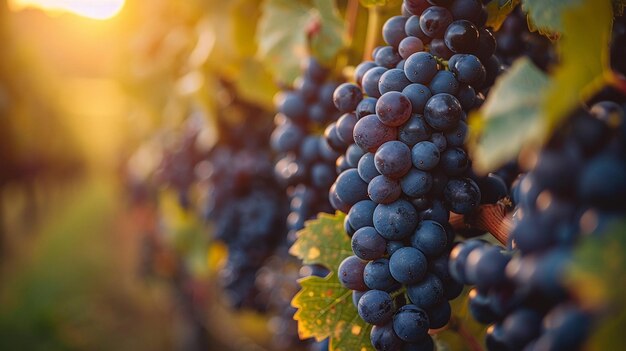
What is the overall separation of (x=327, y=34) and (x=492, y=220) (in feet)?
1.63

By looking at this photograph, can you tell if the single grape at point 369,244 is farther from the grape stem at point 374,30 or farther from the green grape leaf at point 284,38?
the green grape leaf at point 284,38

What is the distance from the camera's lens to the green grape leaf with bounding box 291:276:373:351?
27.7 inches

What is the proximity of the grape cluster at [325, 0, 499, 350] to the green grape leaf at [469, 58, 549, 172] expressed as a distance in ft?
0.52

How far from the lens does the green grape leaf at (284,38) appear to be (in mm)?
1054

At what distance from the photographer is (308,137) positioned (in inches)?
39.9

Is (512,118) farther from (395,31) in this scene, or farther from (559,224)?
(395,31)

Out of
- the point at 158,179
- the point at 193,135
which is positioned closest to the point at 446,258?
the point at 193,135

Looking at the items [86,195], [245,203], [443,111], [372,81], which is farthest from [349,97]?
[86,195]

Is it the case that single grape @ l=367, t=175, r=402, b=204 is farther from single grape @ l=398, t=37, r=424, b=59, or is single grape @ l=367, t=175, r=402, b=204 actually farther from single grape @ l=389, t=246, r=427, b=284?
single grape @ l=398, t=37, r=424, b=59

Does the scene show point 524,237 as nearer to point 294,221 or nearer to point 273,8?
point 294,221

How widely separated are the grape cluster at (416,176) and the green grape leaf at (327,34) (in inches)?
11.4

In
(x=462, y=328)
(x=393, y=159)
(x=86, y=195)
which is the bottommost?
(x=86, y=195)

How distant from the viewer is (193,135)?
1.89 m

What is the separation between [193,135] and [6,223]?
2641 millimetres
